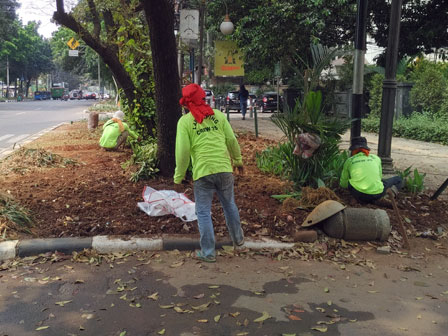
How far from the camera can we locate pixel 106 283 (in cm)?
424

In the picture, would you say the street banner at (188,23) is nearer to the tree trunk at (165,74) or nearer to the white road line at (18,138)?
the tree trunk at (165,74)

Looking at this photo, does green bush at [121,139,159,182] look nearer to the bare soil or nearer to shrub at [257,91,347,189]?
the bare soil

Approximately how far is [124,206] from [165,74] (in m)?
2.06

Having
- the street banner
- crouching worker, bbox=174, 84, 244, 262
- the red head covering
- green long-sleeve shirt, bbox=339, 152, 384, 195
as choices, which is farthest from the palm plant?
the street banner

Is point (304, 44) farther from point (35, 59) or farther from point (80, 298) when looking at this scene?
point (35, 59)

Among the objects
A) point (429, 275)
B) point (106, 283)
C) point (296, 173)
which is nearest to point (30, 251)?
point (106, 283)

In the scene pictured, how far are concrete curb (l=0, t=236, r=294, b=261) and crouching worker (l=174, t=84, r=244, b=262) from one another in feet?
1.34

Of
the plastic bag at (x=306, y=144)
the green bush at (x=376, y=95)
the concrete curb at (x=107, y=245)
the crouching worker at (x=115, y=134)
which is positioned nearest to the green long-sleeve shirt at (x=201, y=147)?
the concrete curb at (x=107, y=245)

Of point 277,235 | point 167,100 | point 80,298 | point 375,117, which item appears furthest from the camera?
point 375,117

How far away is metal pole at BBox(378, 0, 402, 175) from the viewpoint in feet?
22.4

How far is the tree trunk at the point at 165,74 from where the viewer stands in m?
6.27

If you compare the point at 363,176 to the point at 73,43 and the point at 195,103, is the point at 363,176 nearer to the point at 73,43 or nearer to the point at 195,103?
the point at 195,103

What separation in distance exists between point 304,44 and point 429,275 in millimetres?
10779

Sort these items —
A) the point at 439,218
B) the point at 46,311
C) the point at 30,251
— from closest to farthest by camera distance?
the point at 46,311
the point at 30,251
the point at 439,218
